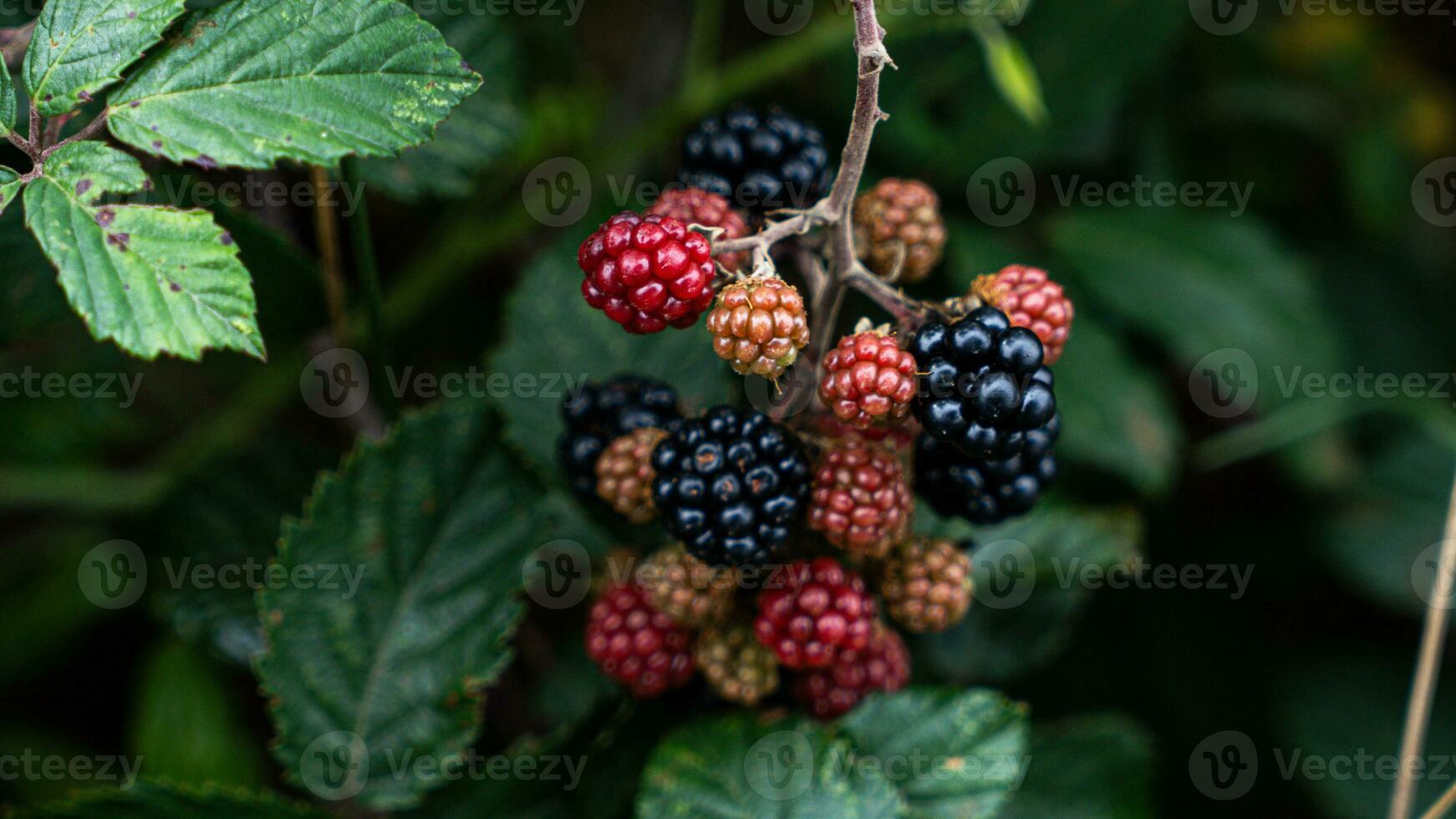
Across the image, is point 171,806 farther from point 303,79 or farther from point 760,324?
point 760,324

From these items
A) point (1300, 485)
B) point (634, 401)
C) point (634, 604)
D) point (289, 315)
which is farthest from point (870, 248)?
point (1300, 485)

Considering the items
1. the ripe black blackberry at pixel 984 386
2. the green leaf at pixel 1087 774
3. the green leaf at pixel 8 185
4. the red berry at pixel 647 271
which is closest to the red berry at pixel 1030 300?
the ripe black blackberry at pixel 984 386

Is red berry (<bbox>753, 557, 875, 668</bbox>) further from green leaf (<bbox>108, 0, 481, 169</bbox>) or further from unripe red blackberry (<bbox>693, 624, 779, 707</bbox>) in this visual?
green leaf (<bbox>108, 0, 481, 169</bbox>)

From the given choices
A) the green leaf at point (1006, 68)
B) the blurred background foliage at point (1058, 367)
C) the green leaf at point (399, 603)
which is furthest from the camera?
the blurred background foliage at point (1058, 367)

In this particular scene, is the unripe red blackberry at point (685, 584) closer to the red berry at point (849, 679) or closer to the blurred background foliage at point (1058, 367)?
the red berry at point (849, 679)

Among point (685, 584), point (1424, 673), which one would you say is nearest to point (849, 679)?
point (685, 584)

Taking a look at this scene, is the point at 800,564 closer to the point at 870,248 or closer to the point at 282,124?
the point at 870,248

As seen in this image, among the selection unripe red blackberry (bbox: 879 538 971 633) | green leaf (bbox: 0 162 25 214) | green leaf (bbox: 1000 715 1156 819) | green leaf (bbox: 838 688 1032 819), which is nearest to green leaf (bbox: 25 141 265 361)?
green leaf (bbox: 0 162 25 214)
